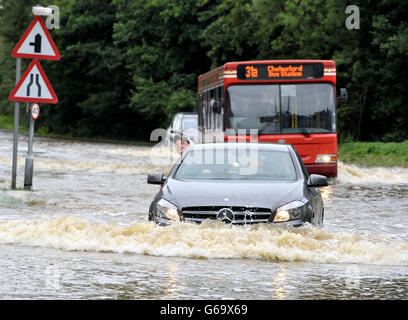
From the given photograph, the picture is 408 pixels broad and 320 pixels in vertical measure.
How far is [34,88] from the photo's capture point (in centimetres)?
1762

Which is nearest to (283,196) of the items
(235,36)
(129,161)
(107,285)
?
(107,285)

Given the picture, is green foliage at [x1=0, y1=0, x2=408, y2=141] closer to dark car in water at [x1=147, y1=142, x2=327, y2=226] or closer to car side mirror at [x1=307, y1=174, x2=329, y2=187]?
dark car in water at [x1=147, y1=142, x2=327, y2=226]

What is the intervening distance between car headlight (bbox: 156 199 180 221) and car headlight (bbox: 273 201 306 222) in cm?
108

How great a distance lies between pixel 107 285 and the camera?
8.22m

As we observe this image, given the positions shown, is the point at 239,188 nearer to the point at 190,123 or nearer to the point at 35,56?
the point at 35,56

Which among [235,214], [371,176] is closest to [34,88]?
[235,214]

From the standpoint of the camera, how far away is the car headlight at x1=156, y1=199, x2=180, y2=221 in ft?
34.3

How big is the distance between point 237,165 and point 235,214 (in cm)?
164

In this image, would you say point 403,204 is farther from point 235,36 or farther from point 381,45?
point 235,36

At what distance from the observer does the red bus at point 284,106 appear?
73.3ft

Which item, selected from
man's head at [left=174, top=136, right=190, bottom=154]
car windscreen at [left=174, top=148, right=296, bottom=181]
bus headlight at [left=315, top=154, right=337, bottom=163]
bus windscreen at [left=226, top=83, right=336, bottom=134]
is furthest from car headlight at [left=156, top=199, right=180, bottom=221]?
man's head at [left=174, top=136, right=190, bottom=154]

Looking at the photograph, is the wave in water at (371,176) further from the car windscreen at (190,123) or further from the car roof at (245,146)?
the car roof at (245,146)

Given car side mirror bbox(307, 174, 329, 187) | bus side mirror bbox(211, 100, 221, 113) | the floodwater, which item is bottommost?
the floodwater
